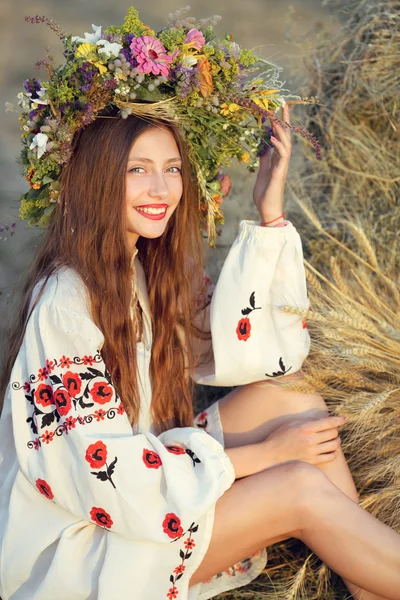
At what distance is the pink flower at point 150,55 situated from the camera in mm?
2291

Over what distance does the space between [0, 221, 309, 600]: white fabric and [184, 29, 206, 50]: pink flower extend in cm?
77

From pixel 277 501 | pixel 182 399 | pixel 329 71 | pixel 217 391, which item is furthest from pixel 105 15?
pixel 277 501

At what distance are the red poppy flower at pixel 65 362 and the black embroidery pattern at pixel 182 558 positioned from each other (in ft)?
1.84

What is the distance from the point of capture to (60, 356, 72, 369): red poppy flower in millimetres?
2232

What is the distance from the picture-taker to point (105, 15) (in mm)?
6773

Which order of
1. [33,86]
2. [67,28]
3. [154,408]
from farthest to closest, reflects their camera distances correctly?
[67,28] < [154,408] < [33,86]

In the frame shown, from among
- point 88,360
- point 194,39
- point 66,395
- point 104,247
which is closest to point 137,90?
point 194,39

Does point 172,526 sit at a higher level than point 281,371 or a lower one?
lower

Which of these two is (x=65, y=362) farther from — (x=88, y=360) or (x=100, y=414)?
(x=100, y=414)

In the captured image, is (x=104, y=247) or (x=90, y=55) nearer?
(x=90, y=55)

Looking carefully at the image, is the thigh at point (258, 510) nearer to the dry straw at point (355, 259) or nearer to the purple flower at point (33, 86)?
the dry straw at point (355, 259)

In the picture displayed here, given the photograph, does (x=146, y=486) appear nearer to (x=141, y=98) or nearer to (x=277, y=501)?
(x=277, y=501)

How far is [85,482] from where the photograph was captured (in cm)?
217

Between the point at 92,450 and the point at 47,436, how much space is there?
0.15m
